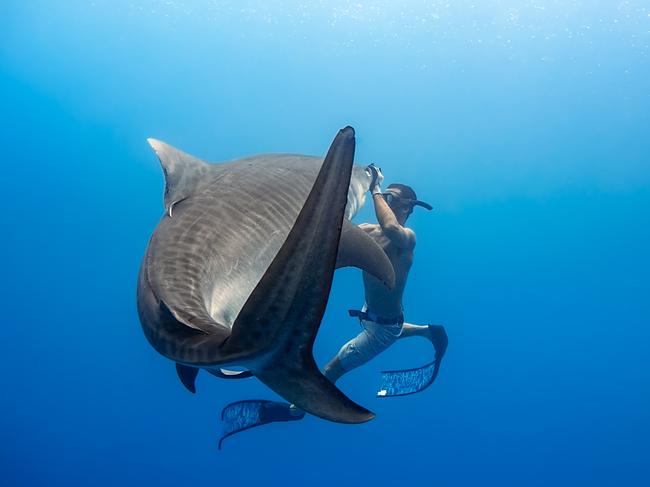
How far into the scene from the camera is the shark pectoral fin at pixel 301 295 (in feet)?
5.68

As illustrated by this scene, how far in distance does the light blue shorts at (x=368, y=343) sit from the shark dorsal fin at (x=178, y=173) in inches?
178

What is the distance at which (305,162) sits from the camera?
4.48 metres

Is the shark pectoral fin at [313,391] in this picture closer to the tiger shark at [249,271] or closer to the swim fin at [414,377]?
the tiger shark at [249,271]

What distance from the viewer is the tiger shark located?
174 cm

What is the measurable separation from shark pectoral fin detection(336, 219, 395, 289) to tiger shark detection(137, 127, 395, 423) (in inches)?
2.2

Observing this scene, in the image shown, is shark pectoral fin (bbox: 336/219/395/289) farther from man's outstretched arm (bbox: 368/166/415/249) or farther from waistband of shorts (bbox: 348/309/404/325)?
waistband of shorts (bbox: 348/309/404/325)

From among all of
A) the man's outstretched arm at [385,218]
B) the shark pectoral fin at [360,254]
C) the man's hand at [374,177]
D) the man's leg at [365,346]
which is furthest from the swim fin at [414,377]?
the shark pectoral fin at [360,254]

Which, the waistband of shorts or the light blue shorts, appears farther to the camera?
the light blue shorts

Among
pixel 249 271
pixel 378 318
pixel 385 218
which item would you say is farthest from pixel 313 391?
pixel 378 318

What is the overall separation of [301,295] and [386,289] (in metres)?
5.29

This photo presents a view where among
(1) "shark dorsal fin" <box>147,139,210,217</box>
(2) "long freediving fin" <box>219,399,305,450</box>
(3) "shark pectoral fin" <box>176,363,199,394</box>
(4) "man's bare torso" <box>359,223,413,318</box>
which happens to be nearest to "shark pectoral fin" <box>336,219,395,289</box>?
(1) "shark dorsal fin" <box>147,139,210,217</box>

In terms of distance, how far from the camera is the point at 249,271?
2814 mm

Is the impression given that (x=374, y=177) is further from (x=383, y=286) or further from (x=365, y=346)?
(x=365, y=346)

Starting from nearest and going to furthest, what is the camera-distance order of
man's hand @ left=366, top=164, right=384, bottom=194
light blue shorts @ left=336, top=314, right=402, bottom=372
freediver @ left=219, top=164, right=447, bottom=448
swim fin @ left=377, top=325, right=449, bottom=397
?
man's hand @ left=366, top=164, right=384, bottom=194 < freediver @ left=219, top=164, right=447, bottom=448 < light blue shorts @ left=336, top=314, right=402, bottom=372 < swim fin @ left=377, top=325, right=449, bottom=397
